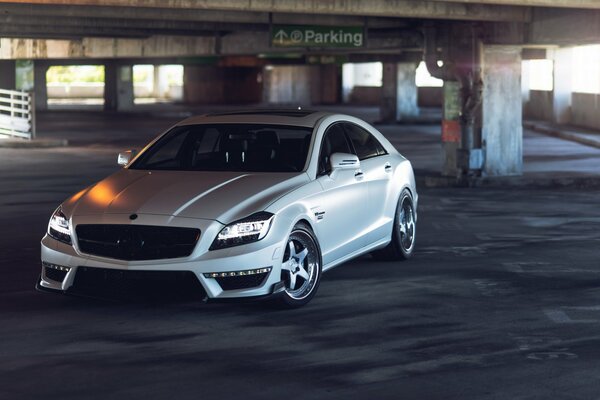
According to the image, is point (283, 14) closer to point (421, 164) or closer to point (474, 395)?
point (421, 164)

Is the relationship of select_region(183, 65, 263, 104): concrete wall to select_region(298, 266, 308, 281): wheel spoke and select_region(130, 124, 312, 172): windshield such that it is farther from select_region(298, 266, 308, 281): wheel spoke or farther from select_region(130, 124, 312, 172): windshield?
select_region(298, 266, 308, 281): wheel spoke

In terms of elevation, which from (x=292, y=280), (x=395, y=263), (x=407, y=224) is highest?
(x=407, y=224)

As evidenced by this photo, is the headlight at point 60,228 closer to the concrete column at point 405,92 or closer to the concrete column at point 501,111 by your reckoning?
the concrete column at point 501,111

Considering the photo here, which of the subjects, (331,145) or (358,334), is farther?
(331,145)

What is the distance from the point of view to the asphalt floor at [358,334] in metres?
6.82

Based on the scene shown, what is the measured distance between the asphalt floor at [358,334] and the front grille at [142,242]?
1.17 ft

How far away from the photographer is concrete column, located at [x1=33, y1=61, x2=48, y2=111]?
205ft

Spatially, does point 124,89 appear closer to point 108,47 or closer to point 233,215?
point 108,47

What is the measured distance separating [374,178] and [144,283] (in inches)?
113

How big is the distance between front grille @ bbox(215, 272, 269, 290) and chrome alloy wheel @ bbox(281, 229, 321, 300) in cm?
30

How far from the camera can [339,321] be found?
28.2 ft

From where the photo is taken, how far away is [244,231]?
8492 millimetres

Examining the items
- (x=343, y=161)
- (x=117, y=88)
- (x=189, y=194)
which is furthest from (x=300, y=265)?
(x=117, y=88)

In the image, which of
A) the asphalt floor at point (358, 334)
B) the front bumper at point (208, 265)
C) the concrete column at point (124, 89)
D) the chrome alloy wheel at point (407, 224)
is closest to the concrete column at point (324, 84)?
the concrete column at point (124, 89)
